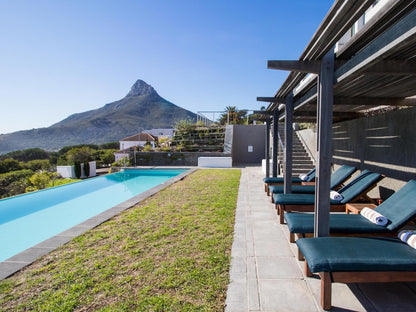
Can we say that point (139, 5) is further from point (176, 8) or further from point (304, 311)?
point (304, 311)

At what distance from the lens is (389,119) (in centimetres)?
512

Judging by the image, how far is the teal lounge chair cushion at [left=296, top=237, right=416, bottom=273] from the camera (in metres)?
2.13

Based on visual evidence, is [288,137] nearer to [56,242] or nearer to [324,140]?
[324,140]

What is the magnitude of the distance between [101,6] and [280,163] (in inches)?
425

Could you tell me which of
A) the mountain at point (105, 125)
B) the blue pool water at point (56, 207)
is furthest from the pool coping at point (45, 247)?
the mountain at point (105, 125)

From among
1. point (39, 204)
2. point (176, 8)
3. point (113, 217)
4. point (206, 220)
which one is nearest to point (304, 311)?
point (206, 220)

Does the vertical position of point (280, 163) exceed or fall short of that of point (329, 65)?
it falls short

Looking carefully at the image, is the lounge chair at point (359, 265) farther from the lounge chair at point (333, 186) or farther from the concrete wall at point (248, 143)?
the concrete wall at point (248, 143)

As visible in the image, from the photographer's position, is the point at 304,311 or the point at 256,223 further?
the point at 256,223

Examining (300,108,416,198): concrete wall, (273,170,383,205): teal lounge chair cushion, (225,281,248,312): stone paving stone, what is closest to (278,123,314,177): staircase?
(300,108,416,198): concrete wall

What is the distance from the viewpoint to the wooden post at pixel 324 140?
9.02ft

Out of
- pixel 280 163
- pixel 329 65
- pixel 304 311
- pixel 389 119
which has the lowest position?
pixel 304 311

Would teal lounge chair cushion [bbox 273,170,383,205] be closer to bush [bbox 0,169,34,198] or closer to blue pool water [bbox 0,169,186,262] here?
blue pool water [bbox 0,169,186,262]

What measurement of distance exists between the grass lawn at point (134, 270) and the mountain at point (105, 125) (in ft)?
168
